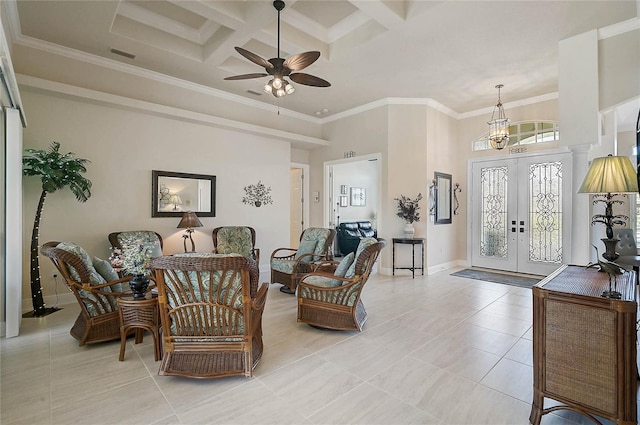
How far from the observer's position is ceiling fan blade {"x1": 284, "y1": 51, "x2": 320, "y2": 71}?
3233 mm

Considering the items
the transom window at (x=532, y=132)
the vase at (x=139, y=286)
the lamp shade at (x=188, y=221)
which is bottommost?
the vase at (x=139, y=286)

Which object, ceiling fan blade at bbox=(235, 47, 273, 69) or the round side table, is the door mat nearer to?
ceiling fan blade at bbox=(235, 47, 273, 69)

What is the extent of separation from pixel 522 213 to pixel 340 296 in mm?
4977

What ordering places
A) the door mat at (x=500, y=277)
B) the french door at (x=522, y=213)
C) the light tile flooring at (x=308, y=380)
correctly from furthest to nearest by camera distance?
1. the french door at (x=522, y=213)
2. the door mat at (x=500, y=277)
3. the light tile flooring at (x=308, y=380)

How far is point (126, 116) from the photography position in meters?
4.87

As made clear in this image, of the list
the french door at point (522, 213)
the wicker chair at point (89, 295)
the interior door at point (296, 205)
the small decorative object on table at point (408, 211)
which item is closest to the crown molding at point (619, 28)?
the french door at point (522, 213)

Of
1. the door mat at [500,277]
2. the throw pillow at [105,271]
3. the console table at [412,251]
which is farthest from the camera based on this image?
the console table at [412,251]

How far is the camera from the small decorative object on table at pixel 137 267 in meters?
2.78

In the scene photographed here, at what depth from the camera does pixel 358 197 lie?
982cm

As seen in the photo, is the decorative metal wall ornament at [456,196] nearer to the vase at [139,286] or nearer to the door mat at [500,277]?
the door mat at [500,277]

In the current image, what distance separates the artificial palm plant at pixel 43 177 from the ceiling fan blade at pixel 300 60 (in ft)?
10.0

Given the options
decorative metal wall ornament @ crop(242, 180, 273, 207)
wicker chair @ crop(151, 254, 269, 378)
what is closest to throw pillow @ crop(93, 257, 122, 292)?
wicker chair @ crop(151, 254, 269, 378)

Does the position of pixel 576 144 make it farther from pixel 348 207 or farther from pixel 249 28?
pixel 348 207

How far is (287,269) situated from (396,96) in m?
4.00
